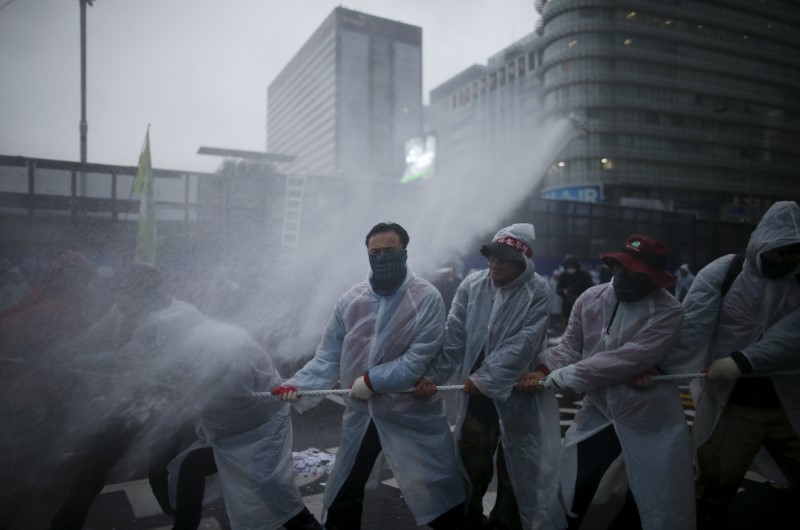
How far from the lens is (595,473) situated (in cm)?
265

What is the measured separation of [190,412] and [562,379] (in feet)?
6.65

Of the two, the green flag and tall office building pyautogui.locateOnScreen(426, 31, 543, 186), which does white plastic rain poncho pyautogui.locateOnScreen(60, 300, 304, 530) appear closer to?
the green flag

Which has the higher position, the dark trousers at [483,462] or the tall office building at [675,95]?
the tall office building at [675,95]

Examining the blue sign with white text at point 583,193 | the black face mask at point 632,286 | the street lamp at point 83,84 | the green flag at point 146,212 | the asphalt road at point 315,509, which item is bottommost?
the asphalt road at point 315,509

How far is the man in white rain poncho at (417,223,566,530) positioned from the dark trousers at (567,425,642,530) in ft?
0.37

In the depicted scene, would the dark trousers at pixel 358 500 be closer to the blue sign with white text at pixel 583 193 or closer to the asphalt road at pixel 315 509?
the asphalt road at pixel 315 509

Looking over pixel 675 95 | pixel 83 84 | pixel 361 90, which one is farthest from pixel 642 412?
pixel 675 95

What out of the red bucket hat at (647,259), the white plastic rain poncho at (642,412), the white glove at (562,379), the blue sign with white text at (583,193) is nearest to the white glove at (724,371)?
the white plastic rain poncho at (642,412)

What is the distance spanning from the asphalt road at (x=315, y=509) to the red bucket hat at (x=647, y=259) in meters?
1.61

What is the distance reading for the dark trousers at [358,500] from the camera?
251cm

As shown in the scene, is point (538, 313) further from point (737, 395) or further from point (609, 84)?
point (609, 84)

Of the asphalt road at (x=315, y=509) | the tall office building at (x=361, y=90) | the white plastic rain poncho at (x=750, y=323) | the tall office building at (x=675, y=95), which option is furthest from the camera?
the tall office building at (x=675, y=95)

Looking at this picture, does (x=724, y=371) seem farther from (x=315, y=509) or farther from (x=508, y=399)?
(x=315, y=509)

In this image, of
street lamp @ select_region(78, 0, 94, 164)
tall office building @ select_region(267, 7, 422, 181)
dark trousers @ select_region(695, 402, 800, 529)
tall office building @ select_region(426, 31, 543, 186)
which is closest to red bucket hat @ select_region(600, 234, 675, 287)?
dark trousers @ select_region(695, 402, 800, 529)
